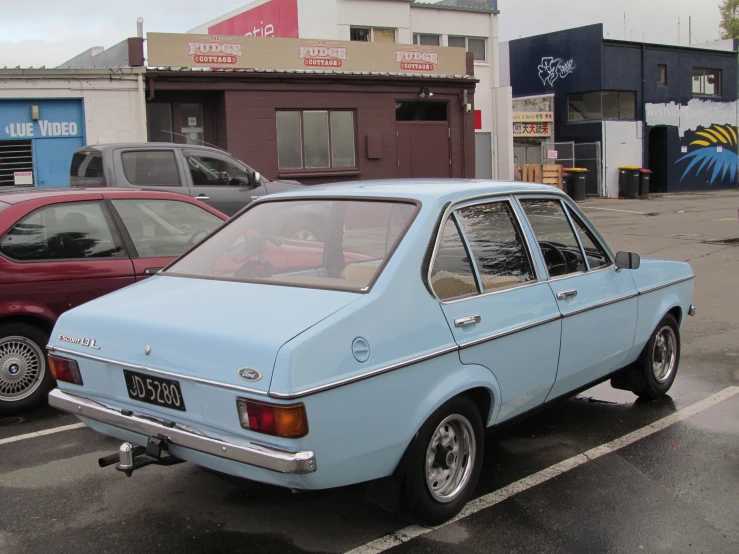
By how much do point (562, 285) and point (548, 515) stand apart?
1332mm

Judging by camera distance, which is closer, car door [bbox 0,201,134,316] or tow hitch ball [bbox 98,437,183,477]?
tow hitch ball [bbox 98,437,183,477]

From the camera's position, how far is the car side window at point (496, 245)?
165 inches

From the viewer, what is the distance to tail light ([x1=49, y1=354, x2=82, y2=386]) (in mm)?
3900

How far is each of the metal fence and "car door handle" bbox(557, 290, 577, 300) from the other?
27.2 metres

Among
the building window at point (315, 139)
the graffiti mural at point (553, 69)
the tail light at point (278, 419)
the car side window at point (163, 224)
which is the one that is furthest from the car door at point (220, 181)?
the graffiti mural at point (553, 69)

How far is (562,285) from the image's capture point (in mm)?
4648

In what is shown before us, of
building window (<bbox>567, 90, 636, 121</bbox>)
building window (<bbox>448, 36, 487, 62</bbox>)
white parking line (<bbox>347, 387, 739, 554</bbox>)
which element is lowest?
white parking line (<bbox>347, 387, 739, 554</bbox>)

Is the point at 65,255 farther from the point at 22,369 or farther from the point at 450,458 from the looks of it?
the point at 450,458

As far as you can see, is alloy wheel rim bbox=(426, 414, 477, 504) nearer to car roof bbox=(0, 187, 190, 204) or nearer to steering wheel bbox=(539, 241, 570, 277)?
steering wheel bbox=(539, 241, 570, 277)

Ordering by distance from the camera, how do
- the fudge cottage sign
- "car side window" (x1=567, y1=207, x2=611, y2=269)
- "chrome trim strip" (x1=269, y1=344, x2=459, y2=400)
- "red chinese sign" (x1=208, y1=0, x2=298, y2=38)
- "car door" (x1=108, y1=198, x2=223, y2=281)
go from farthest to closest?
"red chinese sign" (x1=208, y1=0, x2=298, y2=38) → the fudge cottage sign → "car door" (x1=108, y1=198, x2=223, y2=281) → "car side window" (x1=567, y1=207, x2=611, y2=269) → "chrome trim strip" (x1=269, y1=344, x2=459, y2=400)

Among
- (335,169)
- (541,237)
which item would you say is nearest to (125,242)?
(541,237)

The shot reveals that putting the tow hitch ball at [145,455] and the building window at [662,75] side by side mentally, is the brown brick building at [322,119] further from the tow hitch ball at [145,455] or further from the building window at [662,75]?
the tow hitch ball at [145,455]

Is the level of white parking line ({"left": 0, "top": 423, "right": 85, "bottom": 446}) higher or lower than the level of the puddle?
lower

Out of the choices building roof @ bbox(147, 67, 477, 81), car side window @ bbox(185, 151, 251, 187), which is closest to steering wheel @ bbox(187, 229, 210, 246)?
car side window @ bbox(185, 151, 251, 187)
